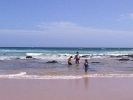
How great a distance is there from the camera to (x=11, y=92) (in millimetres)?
15258

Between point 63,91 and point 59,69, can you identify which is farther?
point 59,69

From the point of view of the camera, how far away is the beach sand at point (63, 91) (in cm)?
1416

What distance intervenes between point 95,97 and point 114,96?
832 millimetres

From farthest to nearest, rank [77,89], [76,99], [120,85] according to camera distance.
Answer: [120,85]
[77,89]
[76,99]

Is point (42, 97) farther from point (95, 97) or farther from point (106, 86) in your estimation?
point (106, 86)

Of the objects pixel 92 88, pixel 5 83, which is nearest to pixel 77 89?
pixel 92 88

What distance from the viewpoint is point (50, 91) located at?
15703 millimetres

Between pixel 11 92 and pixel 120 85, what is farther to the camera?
pixel 120 85

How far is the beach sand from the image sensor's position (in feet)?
46.5

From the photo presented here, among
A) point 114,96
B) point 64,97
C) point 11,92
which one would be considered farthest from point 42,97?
point 114,96

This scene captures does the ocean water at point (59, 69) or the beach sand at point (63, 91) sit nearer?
the beach sand at point (63, 91)

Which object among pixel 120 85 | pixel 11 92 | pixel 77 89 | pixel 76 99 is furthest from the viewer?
pixel 120 85

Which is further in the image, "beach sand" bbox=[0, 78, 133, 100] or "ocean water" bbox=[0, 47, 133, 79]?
"ocean water" bbox=[0, 47, 133, 79]

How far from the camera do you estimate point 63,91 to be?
622 inches
